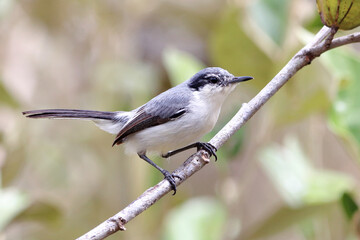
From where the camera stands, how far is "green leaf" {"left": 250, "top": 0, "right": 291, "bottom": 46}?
2199 mm

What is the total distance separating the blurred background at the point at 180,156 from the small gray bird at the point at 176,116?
6.2 inches

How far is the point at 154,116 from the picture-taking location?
6.70 feet

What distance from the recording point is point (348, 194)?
1.79 m

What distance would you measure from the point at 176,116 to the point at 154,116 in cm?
9

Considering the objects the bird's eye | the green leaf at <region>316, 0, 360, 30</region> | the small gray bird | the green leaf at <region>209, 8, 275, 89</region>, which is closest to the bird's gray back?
the small gray bird

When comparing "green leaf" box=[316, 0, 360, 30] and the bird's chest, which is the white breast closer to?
the bird's chest

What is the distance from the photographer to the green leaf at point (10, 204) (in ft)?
5.98

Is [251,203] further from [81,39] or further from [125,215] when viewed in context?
[125,215]

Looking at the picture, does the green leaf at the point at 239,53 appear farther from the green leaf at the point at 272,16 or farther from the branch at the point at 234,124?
the branch at the point at 234,124

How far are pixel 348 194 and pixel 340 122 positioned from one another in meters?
0.25

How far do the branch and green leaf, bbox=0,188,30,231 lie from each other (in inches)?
27.6

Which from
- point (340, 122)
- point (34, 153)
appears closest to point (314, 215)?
point (340, 122)

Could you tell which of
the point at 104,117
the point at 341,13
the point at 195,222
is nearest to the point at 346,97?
the point at 341,13

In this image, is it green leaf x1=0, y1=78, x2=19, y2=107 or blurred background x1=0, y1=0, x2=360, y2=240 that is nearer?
blurred background x1=0, y1=0, x2=360, y2=240
